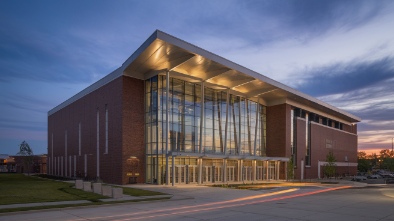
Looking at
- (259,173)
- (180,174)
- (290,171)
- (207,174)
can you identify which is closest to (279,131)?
(290,171)

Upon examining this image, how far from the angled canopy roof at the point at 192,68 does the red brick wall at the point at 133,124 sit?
1435mm

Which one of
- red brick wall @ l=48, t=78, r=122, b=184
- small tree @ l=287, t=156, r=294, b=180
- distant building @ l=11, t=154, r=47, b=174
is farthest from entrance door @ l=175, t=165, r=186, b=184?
distant building @ l=11, t=154, r=47, b=174

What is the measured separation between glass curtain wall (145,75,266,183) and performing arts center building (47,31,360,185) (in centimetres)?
11

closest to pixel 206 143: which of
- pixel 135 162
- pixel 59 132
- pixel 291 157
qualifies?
pixel 135 162

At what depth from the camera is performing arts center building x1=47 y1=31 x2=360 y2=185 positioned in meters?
36.1

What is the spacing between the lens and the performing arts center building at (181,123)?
36.1m

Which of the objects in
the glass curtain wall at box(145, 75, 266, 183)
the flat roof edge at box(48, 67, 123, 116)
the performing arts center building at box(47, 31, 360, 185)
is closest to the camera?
the performing arts center building at box(47, 31, 360, 185)

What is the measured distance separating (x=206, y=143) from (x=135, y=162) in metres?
9.68

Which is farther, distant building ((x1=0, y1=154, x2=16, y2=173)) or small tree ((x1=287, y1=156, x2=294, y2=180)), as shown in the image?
distant building ((x1=0, y1=154, x2=16, y2=173))

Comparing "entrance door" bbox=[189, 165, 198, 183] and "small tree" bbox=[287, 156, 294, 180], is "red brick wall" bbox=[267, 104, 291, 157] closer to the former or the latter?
"small tree" bbox=[287, 156, 294, 180]

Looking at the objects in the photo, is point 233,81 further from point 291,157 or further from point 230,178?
point 291,157

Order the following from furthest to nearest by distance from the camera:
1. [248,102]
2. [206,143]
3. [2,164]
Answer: [2,164] < [248,102] < [206,143]

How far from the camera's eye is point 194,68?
1479 inches

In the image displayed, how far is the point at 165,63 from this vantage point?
35.3 metres
